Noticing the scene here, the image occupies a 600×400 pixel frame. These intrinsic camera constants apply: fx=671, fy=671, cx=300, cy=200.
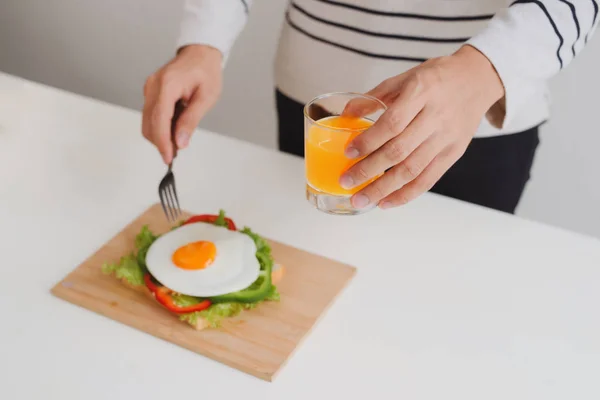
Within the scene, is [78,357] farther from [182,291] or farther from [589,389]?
[589,389]

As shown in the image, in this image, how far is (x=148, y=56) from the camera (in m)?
2.19

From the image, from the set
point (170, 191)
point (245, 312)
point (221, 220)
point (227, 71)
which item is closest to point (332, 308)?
point (245, 312)

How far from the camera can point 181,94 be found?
3.47ft

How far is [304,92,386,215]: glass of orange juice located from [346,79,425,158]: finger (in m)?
0.03

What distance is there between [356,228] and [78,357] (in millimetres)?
477

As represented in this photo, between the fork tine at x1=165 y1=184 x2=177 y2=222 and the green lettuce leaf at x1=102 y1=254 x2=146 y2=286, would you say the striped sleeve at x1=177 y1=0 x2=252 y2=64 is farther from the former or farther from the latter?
the green lettuce leaf at x1=102 y1=254 x2=146 y2=286

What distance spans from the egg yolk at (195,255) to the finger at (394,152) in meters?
0.23

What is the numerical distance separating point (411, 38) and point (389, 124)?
389 mm

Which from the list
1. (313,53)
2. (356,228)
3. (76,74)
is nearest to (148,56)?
(76,74)

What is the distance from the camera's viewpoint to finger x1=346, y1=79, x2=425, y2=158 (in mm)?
782

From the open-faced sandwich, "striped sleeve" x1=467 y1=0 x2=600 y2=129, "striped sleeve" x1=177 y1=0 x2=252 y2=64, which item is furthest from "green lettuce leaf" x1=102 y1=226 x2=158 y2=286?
"striped sleeve" x1=467 y1=0 x2=600 y2=129

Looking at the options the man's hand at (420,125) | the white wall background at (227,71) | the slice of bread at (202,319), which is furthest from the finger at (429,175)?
the white wall background at (227,71)

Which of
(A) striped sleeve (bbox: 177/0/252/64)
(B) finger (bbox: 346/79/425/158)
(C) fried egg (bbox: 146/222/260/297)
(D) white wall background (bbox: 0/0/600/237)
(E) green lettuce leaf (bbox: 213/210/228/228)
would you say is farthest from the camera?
(D) white wall background (bbox: 0/0/600/237)

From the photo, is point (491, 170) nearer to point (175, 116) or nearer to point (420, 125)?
point (420, 125)
